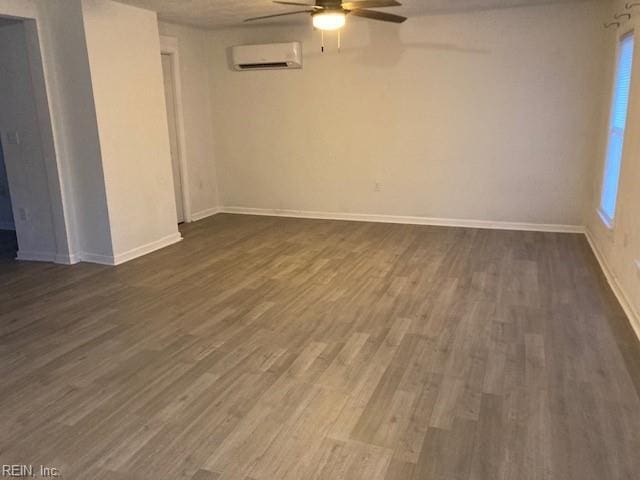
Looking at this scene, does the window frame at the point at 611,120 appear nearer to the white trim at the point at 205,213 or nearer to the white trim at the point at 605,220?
the white trim at the point at 605,220

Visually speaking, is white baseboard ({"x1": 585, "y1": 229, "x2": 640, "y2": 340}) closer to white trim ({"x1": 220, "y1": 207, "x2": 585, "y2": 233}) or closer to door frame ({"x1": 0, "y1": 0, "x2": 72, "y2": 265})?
white trim ({"x1": 220, "y1": 207, "x2": 585, "y2": 233})

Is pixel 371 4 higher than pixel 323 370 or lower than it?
higher

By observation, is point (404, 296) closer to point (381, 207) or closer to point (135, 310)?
point (135, 310)

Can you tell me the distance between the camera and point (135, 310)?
3.68 metres

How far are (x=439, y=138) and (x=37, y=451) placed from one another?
4964 millimetres

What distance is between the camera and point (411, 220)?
618cm

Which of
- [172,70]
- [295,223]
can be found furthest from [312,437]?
[172,70]

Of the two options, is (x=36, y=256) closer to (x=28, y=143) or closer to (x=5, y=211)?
(x=28, y=143)

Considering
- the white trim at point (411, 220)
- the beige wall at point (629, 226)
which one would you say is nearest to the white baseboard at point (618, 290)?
the beige wall at point (629, 226)

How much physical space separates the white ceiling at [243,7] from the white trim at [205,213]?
93.6 inches

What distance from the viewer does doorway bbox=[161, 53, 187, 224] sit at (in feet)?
19.8

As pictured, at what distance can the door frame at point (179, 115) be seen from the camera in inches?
232

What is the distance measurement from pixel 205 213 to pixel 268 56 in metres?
2.22

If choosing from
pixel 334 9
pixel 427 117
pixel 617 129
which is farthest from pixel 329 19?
pixel 617 129
